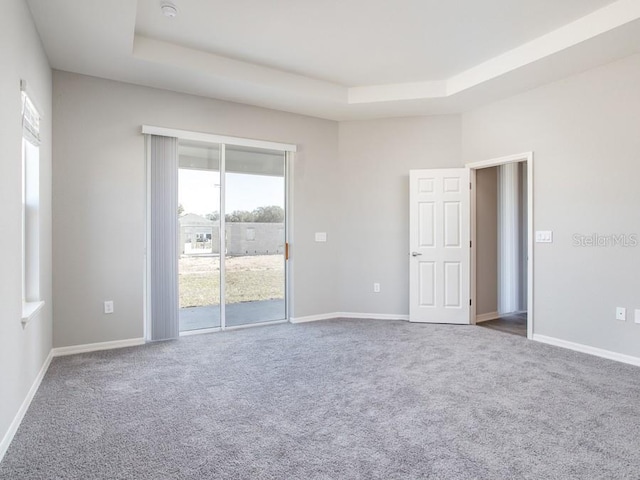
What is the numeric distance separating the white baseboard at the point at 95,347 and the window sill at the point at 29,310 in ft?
2.87

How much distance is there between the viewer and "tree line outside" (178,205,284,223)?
4445mm

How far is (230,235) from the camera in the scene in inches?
178

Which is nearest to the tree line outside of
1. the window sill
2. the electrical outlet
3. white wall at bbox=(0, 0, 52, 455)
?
the electrical outlet

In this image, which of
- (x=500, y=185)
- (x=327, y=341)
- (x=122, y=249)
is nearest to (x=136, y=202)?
(x=122, y=249)

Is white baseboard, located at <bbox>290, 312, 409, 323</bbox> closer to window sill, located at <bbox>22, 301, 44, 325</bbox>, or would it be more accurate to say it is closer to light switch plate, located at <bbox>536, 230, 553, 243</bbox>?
light switch plate, located at <bbox>536, 230, 553, 243</bbox>

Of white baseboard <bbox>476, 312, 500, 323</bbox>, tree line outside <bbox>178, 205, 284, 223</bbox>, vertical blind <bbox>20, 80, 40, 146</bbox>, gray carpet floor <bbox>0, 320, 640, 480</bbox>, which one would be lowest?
gray carpet floor <bbox>0, 320, 640, 480</bbox>

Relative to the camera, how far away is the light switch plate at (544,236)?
393cm

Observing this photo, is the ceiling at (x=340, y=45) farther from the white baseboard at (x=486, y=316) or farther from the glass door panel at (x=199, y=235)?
the white baseboard at (x=486, y=316)

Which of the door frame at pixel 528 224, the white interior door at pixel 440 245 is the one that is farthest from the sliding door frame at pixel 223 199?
the door frame at pixel 528 224

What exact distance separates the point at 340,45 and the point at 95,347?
378 cm

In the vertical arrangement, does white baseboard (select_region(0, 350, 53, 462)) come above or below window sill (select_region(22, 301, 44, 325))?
below

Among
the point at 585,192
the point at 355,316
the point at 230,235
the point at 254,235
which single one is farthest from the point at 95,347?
the point at 585,192

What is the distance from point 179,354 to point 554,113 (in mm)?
4476

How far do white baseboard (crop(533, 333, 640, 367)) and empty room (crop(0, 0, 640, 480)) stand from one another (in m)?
0.02
